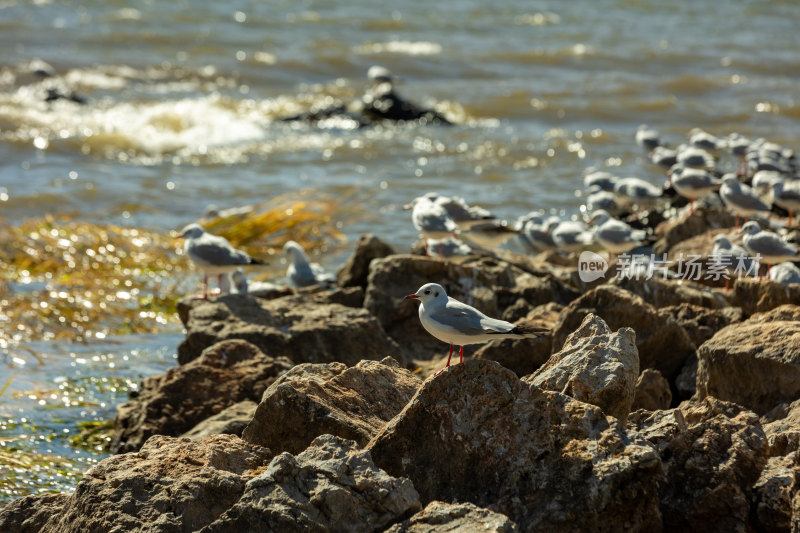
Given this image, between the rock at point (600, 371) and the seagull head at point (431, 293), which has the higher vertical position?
the seagull head at point (431, 293)

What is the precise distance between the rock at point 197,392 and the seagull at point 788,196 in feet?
22.8

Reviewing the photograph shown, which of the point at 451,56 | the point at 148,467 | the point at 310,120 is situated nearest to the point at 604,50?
the point at 451,56

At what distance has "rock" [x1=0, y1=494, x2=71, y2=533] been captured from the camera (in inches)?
171

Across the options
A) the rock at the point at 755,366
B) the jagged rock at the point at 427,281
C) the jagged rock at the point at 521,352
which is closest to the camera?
the rock at the point at 755,366

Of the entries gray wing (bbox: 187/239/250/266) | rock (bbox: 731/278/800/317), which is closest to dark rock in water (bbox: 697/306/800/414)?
rock (bbox: 731/278/800/317)

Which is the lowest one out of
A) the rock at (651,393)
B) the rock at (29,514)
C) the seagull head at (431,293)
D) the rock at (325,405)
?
the rock at (29,514)

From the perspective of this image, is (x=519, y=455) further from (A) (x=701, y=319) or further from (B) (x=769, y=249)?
(B) (x=769, y=249)

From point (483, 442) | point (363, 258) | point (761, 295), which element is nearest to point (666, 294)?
point (761, 295)

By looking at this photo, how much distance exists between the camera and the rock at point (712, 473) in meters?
4.03

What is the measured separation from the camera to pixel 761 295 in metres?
7.07

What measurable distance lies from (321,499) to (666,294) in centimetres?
453

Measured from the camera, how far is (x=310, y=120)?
1856cm

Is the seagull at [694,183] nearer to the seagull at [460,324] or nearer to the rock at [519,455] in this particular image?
the seagull at [460,324]

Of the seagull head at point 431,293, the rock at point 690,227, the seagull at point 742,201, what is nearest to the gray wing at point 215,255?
the seagull head at point 431,293
